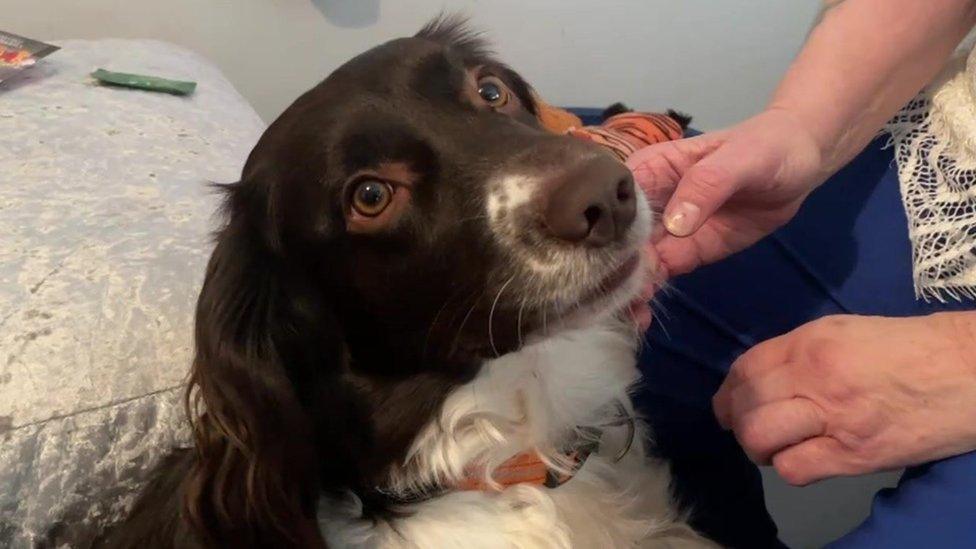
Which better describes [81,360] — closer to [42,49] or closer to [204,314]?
[204,314]

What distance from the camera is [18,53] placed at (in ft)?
5.34

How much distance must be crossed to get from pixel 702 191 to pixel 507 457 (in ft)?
1.30

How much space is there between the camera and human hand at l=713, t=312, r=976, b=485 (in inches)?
36.8

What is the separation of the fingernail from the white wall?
142cm

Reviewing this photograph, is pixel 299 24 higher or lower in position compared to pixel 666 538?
higher

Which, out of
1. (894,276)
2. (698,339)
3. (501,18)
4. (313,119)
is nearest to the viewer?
(313,119)

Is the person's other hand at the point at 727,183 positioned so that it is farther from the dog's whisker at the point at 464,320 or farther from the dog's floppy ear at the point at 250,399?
the dog's floppy ear at the point at 250,399

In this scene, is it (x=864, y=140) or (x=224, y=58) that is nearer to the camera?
(x=864, y=140)

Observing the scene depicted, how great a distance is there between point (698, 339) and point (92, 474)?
0.88 meters

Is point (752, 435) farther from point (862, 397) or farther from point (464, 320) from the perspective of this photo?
point (464, 320)

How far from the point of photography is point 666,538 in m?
1.21

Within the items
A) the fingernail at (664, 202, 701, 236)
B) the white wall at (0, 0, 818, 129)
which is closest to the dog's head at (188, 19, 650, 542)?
the fingernail at (664, 202, 701, 236)

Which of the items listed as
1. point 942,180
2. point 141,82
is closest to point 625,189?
point 942,180

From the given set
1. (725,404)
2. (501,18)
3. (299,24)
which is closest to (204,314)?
(725,404)
